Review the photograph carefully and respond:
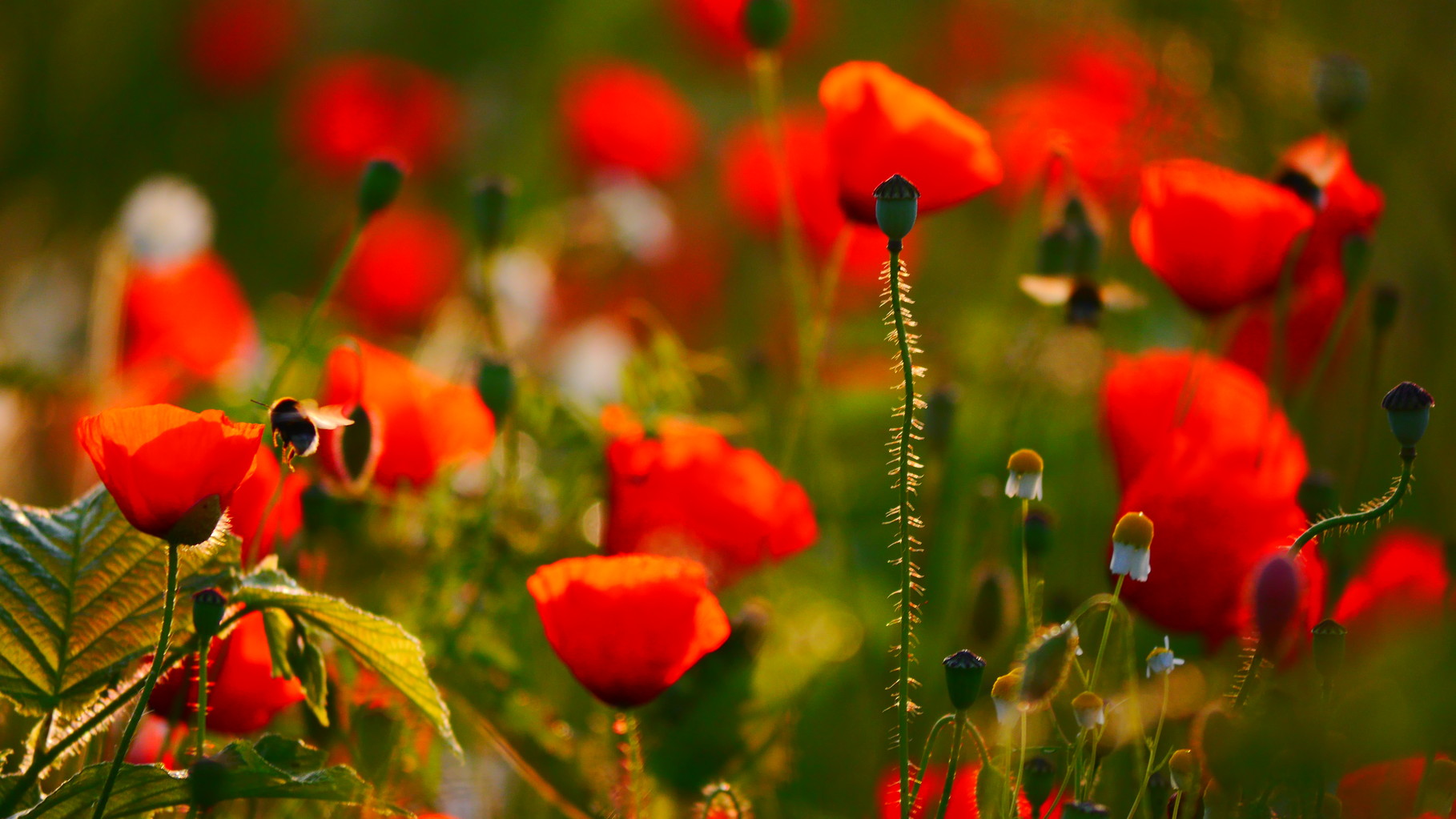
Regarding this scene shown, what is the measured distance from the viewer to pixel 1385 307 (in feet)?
1.98

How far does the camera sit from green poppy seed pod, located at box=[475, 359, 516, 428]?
1.94 ft

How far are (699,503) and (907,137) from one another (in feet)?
0.61

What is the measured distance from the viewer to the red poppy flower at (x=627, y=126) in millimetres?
1547

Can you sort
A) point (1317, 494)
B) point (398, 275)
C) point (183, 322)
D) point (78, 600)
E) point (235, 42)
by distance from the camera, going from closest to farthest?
point (78, 600) < point (1317, 494) < point (183, 322) < point (398, 275) < point (235, 42)

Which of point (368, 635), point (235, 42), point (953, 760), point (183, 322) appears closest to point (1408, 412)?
point (953, 760)

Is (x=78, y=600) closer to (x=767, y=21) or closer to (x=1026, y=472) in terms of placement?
(x=1026, y=472)

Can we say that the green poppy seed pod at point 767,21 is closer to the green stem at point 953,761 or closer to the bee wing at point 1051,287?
the bee wing at point 1051,287

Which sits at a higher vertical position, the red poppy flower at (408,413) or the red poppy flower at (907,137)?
the red poppy flower at (907,137)

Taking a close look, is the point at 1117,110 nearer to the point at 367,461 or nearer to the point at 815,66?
the point at 367,461

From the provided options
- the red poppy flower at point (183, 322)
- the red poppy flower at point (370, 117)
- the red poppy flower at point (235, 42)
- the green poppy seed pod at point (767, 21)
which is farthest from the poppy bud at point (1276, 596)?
the red poppy flower at point (235, 42)

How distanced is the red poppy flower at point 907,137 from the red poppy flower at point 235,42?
5.28 ft

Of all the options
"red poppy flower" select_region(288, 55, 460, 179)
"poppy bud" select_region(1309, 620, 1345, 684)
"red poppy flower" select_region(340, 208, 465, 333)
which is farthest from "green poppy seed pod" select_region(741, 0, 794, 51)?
"red poppy flower" select_region(288, 55, 460, 179)

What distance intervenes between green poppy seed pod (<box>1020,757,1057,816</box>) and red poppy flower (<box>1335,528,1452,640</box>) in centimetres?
13

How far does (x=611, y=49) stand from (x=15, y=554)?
204 cm
